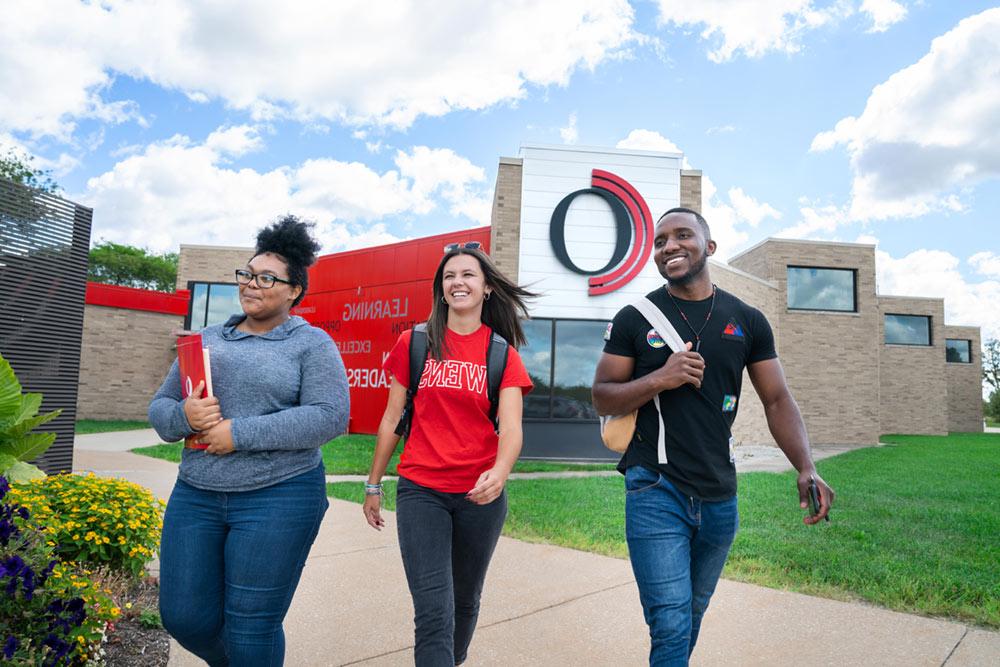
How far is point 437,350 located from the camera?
116 inches

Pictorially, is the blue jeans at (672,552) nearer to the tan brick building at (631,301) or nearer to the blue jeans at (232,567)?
the blue jeans at (232,567)

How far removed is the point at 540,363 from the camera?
48.2 feet

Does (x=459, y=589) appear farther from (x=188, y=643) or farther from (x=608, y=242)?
(x=608, y=242)

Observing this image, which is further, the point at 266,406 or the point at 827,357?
the point at 827,357

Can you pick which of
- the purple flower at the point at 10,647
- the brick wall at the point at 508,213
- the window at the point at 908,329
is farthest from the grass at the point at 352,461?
the window at the point at 908,329

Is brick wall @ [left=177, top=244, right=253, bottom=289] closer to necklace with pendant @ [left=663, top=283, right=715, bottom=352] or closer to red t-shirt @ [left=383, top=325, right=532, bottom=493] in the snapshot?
red t-shirt @ [left=383, top=325, right=532, bottom=493]

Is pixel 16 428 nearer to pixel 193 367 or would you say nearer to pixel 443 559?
pixel 193 367

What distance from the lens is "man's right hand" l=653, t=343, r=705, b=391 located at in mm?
2520

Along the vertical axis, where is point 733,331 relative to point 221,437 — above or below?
above

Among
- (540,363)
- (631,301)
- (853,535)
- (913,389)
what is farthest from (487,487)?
(913,389)

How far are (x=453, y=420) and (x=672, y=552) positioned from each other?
38.6 inches

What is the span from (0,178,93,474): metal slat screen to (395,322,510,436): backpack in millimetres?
5585

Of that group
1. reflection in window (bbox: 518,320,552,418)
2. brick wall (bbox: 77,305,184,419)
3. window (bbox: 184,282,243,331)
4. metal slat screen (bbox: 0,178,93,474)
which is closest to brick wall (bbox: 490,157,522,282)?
reflection in window (bbox: 518,320,552,418)

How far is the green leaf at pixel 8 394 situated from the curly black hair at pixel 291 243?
175 cm
